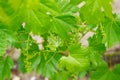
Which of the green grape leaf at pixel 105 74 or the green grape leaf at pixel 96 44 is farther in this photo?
the green grape leaf at pixel 105 74

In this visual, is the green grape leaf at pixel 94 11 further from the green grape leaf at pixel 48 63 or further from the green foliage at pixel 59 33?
the green grape leaf at pixel 48 63

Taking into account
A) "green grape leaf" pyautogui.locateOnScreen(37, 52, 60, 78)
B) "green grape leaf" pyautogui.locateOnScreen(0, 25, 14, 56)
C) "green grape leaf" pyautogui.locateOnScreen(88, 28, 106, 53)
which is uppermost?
"green grape leaf" pyautogui.locateOnScreen(0, 25, 14, 56)

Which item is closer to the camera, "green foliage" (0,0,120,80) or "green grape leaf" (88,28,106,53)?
"green foliage" (0,0,120,80)

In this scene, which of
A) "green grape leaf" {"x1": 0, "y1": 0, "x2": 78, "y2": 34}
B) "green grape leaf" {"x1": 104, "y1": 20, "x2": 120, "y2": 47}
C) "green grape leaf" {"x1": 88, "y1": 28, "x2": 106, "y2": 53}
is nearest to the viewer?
"green grape leaf" {"x1": 0, "y1": 0, "x2": 78, "y2": 34}

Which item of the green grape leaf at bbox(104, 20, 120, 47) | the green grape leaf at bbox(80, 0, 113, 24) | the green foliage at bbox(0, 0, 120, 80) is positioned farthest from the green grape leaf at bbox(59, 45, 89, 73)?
the green grape leaf at bbox(80, 0, 113, 24)

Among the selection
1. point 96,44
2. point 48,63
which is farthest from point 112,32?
point 48,63

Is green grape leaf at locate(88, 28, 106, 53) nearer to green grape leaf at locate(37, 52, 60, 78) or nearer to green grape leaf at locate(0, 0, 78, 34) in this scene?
green grape leaf at locate(37, 52, 60, 78)

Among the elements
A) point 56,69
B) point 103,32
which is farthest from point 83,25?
point 56,69

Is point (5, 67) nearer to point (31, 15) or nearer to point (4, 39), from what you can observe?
point (4, 39)

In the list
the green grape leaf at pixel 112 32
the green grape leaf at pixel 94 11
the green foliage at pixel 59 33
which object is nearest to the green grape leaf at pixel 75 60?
the green foliage at pixel 59 33
